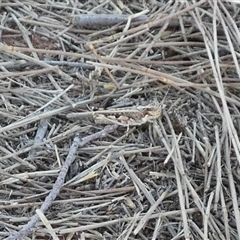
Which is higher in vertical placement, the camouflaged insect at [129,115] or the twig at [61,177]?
the camouflaged insect at [129,115]

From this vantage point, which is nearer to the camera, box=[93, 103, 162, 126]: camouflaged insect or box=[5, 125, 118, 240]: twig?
box=[5, 125, 118, 240]: twig

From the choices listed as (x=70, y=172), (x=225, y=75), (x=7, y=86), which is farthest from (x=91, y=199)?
(x=225, y=75)

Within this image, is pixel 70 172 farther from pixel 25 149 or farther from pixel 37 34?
pixel 37 34

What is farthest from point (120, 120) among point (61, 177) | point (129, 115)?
point (61, 177)

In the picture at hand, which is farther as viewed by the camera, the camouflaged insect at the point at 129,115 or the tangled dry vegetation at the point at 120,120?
the camouflaged insect at the point at 129,115

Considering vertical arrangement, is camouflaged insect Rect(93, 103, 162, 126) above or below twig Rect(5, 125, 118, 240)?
above
